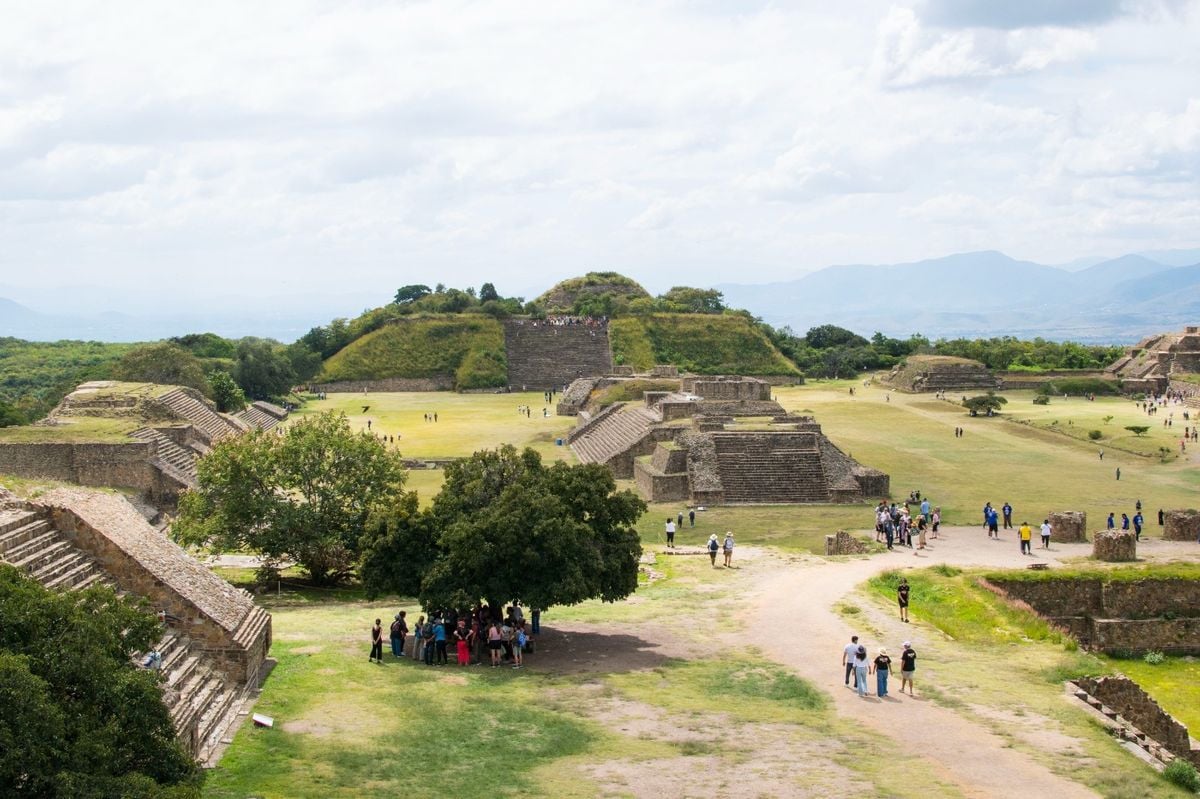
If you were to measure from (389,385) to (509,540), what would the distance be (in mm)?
66943

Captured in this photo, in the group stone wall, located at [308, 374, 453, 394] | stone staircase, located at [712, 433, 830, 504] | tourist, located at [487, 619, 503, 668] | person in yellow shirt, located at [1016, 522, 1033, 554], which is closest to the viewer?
tourist, located at [487, 619, 503, 668]

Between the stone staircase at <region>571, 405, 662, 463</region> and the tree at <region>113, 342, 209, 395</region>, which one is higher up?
the tree at <region>113, 342, 209, 395</region>

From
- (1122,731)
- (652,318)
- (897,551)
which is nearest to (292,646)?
(1122,731)

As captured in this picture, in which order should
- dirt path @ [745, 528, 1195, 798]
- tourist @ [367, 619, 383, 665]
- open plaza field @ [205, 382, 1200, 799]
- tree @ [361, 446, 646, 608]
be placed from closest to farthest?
open plaza field @ [205, 382, 1200, 799], dirt path @ [745, 528, 1195, 798], tourist @ [367, 619, 383, 665], tree @ [361, 446, 646, 608]

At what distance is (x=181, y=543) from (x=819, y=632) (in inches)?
525

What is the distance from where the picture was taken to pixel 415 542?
20.8 meters

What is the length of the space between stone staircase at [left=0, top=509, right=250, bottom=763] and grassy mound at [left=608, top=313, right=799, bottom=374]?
73356 mm

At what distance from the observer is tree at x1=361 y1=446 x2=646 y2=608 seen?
19.4 meters

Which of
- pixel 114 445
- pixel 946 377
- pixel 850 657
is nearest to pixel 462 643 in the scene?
pixel 850 657

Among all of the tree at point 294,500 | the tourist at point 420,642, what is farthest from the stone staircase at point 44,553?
the tree at point 294,500

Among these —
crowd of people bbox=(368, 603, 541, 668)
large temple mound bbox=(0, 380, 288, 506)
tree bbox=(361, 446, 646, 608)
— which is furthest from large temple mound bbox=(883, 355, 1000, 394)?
crowd of people bbox=(368, 603, 541, 668)

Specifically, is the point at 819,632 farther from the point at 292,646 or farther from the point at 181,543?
the point at 181,543

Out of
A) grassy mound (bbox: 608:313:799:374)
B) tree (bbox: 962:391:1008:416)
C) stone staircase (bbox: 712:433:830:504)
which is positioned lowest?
stone staircase (bbox: 712:433:830:504)

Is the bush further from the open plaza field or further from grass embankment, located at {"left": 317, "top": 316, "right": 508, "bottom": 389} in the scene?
grass embankment, located at {"left": 317, "top": 316, "right": 508, "bottom": 389}
